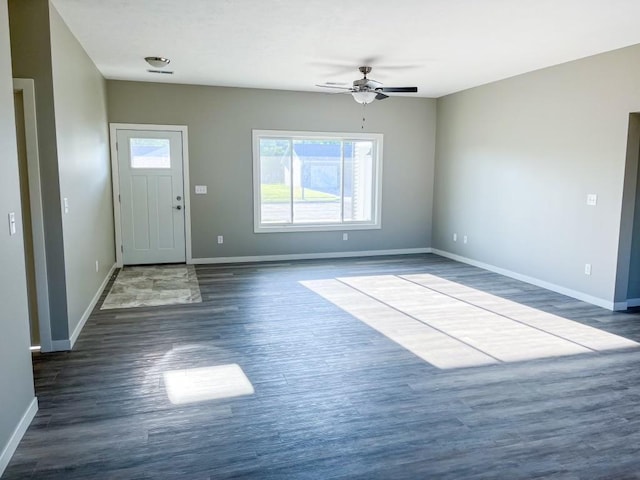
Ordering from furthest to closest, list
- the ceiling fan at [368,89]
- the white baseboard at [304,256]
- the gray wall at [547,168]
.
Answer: the white baseboard at [304,256], the ceiling fan at [368,89], the gray wall at [547,168]

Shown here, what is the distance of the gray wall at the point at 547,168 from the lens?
4773mm

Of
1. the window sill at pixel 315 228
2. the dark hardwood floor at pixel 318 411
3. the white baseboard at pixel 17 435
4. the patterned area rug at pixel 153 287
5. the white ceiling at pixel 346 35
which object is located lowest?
the dark hardwood floor at pixel 318 411

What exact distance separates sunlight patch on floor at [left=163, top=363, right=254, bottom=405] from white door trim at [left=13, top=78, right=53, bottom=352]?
1.17m

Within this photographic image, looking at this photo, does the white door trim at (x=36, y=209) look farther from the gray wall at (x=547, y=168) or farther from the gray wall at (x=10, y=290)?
the gray wall at (x=547, y=168)

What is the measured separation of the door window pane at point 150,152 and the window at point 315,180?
133cm

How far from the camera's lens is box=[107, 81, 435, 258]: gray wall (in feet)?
22.1

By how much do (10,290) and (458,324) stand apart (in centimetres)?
361

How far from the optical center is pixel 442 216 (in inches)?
310

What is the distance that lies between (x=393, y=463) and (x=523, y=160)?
490 cm

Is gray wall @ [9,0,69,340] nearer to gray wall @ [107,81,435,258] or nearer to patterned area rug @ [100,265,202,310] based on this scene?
patterned area rug @ [100,265,202,310]

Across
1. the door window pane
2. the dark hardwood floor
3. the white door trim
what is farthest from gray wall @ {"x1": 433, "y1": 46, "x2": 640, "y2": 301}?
the white door trim

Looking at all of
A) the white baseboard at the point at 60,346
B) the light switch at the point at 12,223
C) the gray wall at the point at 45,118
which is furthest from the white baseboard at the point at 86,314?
the light switch at the point at 12,223

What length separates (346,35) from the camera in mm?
4199

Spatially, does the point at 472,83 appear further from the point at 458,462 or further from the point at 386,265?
the point at 458,462
